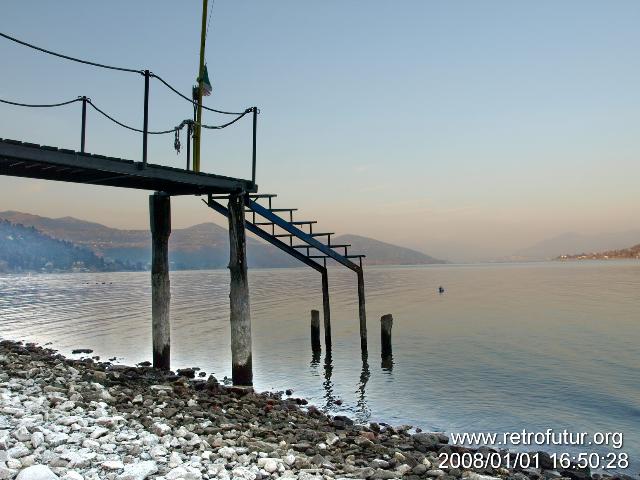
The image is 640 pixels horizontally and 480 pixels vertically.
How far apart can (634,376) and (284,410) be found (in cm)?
1423

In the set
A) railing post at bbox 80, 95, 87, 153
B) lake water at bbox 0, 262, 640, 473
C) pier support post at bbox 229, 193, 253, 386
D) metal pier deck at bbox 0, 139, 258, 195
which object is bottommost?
lake water at bbox 0, 262, 640, 473

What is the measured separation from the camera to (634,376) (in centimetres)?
1859

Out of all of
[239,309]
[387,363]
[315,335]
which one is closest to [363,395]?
[239,309]

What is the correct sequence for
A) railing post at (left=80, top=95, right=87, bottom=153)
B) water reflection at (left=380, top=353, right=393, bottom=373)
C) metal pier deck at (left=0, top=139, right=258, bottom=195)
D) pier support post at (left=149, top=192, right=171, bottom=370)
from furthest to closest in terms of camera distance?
water reflection at (left=380, top=353, right=393, bottom=373), pier support post at (left=149, top=192, right=171, bottom=370), railing post at (left=80, top=95, right=87, bottom=153), metal pier deck at (left=0, top=139, right=258, bottom=195)

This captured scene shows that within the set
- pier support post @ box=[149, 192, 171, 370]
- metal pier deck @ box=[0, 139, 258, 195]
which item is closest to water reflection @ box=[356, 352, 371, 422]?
pier support post @ box=[149, 192, 171, 370]

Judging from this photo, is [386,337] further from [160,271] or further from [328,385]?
[160,271]

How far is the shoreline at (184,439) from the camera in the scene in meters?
6.76

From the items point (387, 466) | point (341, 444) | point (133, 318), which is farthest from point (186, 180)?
point (133, 318)

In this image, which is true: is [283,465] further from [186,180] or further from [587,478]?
[186,180]

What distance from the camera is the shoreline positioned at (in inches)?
266

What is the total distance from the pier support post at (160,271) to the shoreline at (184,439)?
3515mm

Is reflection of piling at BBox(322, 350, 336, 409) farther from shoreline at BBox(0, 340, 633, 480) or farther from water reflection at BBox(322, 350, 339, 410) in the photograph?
shoreline at BBox(0, 340, 633, 480)

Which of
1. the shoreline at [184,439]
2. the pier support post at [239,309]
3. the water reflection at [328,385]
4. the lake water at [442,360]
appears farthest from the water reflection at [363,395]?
the pier support post at [239,309]

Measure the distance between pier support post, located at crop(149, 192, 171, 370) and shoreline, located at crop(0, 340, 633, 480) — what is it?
352 centimetres
